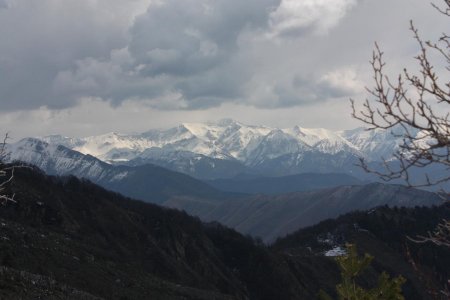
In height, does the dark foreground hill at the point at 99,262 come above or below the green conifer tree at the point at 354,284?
below

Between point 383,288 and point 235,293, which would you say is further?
point 235,293

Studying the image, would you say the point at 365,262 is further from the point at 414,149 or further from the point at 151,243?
the point at 151,243

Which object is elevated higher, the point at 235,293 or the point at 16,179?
the point at 16,179

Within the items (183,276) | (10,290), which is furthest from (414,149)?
(183,276)

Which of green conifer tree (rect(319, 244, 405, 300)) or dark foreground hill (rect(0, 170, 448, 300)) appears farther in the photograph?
dark foreground hill (rect(0, 170, 448, 300))

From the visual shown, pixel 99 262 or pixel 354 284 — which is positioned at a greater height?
pixel 354 284

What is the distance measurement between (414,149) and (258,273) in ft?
623

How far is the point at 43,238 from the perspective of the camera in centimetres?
11544

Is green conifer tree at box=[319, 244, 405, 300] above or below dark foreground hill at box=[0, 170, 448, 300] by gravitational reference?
above

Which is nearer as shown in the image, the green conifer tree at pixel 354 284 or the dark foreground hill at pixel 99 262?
the green conifer tree at pixel 354 284

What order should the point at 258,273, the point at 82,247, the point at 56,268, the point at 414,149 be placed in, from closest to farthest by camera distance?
1. the point at 414,149
2. the point at 56,268
3. the point at 82,247
4. the point at 258,273

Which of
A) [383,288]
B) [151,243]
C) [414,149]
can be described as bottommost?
[151,243]

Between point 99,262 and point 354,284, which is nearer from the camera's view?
point 354,284

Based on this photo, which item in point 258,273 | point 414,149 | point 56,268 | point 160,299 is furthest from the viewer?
point 258,273
